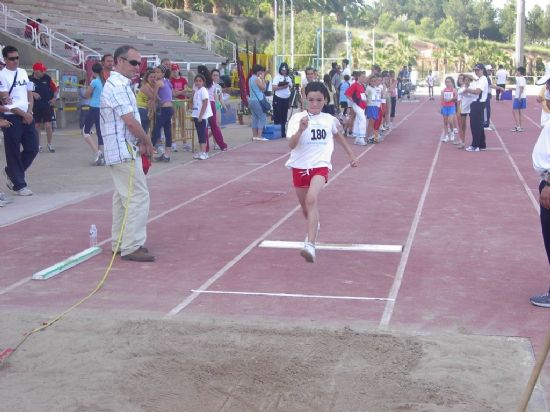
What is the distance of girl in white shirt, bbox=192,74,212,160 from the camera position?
58.1ft

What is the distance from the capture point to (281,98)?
22.9 meters

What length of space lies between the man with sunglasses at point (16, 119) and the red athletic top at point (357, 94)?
10006 mm

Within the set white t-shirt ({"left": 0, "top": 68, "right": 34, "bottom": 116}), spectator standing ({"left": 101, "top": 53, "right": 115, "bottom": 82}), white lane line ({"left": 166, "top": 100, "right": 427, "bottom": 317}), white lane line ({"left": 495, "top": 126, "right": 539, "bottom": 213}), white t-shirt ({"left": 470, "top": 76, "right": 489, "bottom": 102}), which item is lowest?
white lane line ({"left": 495, "top": 126, "right": 539, "bottom": 213})

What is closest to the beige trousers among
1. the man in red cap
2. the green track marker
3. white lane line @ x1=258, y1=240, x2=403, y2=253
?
the green track marker

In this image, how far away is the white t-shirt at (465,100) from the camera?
19.5 m

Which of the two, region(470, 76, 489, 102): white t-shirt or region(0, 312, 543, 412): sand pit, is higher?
region(470, 76, 489, 102): white t-shirt

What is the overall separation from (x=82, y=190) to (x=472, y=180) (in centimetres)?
641

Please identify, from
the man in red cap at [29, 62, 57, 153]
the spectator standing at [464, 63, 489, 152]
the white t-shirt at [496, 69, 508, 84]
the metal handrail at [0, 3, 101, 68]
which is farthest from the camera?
the white t-shirt at [496, 69, 508, 84]

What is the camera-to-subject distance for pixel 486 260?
345 inches

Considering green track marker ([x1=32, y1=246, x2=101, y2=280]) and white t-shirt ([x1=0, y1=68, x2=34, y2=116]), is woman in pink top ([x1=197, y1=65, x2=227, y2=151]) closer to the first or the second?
white t-shirt ([x1=0, y1=68, x2=34, y2=116])

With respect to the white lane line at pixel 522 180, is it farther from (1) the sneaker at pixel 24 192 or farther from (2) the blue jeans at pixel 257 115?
(1) the sneaker at pixel 24 192

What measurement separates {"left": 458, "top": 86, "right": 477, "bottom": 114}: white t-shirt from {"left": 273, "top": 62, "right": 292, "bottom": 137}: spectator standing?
4914 mm

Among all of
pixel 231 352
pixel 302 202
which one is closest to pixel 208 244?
pixel 302 202

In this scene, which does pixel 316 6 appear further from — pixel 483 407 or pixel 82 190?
pixel 483 407
